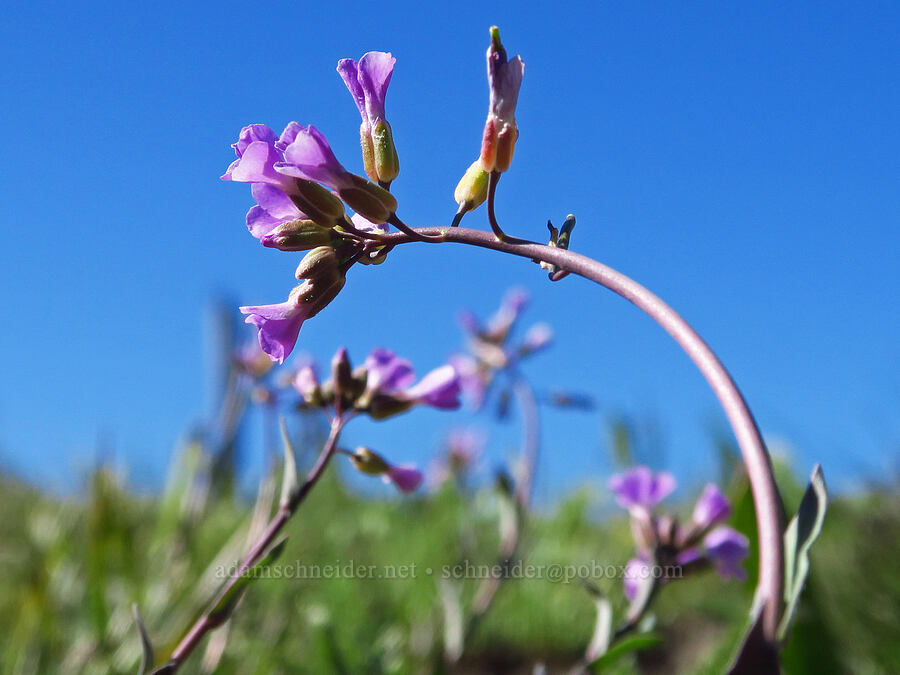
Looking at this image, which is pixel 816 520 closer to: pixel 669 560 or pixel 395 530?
pixel 669 560

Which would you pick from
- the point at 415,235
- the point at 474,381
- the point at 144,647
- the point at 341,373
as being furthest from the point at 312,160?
the point at 474,381

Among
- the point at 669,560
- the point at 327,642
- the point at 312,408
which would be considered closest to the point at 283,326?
the point at 312,408

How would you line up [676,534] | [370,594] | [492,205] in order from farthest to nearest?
[370,594] → [676,534] → [492,205]

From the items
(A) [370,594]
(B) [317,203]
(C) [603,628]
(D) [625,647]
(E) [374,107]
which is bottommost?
A: (A) [370,594]

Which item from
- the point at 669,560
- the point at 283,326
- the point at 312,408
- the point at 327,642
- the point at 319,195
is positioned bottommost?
the point at 327,642

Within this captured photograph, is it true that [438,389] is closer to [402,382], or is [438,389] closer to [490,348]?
[402,382]

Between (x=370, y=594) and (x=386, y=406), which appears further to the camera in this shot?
(x=370, y=594)

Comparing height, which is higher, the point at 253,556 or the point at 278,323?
the point at 278,323
